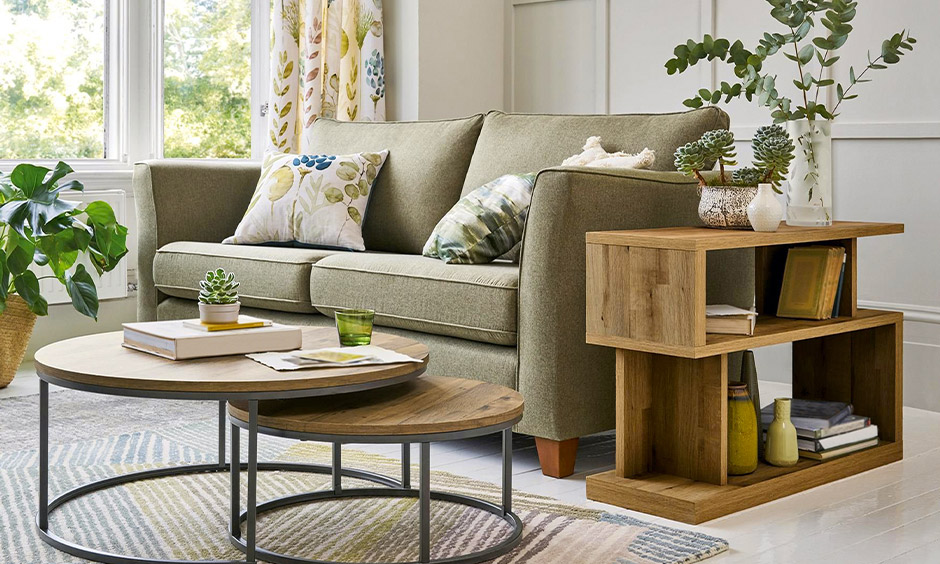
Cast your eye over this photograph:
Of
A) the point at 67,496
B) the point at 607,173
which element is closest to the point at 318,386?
the point at 67,496

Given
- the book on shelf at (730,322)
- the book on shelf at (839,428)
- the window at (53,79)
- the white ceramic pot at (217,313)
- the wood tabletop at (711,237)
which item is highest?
the window at (53,79)

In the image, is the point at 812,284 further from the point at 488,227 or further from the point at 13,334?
the point at 13,334

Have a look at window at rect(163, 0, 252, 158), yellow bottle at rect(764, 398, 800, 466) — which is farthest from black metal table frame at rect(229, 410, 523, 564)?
window at rect(163, 0, 252, 158)

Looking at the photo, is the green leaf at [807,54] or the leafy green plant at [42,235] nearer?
the green leaf at [807,54]

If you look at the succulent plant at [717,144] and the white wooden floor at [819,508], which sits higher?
the succulent plant at [717,144]

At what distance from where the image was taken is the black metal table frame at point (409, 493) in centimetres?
176

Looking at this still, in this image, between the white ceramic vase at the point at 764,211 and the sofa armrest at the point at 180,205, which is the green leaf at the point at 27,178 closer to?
the sofa armrest at the point at 180,205

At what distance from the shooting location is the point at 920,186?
11.3 ft

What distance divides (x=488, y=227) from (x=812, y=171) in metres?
0.84

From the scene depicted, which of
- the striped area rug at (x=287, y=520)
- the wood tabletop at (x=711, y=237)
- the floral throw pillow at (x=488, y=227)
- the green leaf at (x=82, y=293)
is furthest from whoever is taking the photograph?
the green leaf at (x=82, y=293)

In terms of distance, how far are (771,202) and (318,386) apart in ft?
3.77

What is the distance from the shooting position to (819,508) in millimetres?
2330

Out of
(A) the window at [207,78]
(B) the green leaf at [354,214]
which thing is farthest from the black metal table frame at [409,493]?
(A) the window at [207,78]

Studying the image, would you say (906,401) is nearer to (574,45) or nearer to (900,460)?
(900,460)
